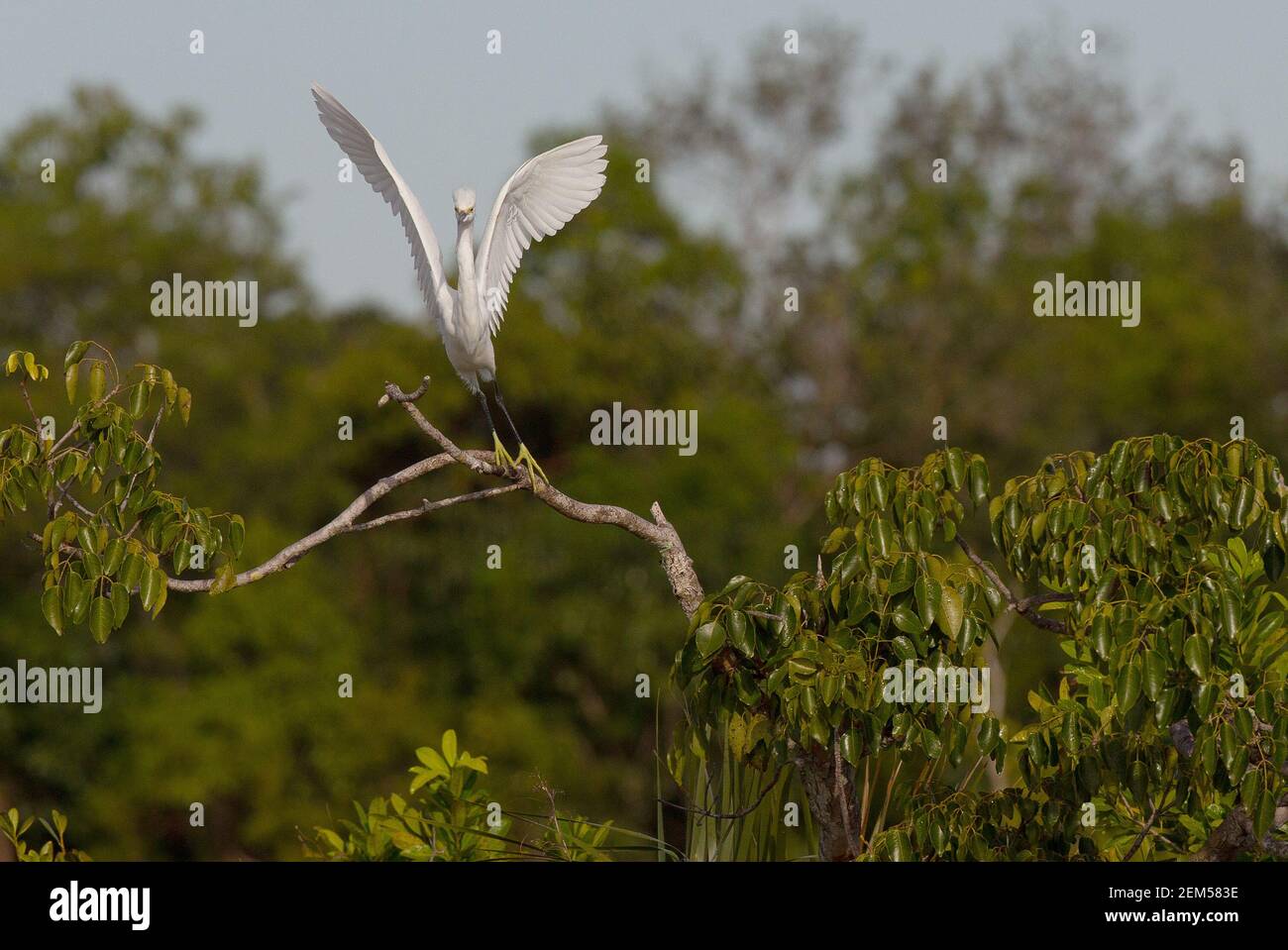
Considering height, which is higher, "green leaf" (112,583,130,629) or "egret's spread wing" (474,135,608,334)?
"egret's spread wing" (474,135,608,334)

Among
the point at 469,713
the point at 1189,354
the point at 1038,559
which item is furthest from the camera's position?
the point at 1189,354

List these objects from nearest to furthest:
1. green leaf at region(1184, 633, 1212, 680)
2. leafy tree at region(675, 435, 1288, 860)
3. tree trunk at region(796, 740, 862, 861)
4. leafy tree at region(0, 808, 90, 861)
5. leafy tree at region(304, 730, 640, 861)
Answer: green leaf at region(1184, 633, 1212, 680), leafy tree at region(675, 435, 1288, 860), tree trunk at region(796, 740, 862, 861), leafy tree at region(0, 808, 90, 861), leafy tree at region(304, 730, 640, 861)

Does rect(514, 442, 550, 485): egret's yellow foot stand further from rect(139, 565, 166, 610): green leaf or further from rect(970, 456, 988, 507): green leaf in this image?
rect(970, 456, 988, 507): green leaf

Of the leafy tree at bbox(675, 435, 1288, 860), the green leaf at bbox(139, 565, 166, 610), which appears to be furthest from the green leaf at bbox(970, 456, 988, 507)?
the green leaf at bbox(139, 565, 166, 610)

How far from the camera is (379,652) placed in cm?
2161

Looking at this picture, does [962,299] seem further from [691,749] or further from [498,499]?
[691,749]

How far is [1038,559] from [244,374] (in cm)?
2022

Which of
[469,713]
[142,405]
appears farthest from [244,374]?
[142,405]

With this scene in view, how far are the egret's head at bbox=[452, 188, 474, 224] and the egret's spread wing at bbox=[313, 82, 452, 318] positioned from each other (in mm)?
204

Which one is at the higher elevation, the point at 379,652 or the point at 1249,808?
the point at 379,652

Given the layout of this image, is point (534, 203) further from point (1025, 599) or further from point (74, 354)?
point (1025, 599)

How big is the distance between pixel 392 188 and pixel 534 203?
434 millimetres

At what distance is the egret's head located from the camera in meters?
5.21

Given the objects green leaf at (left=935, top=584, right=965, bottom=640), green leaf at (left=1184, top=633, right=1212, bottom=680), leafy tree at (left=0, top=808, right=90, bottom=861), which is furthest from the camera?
leafy tree at (left=0, top=808, right=90, bottom=861)
